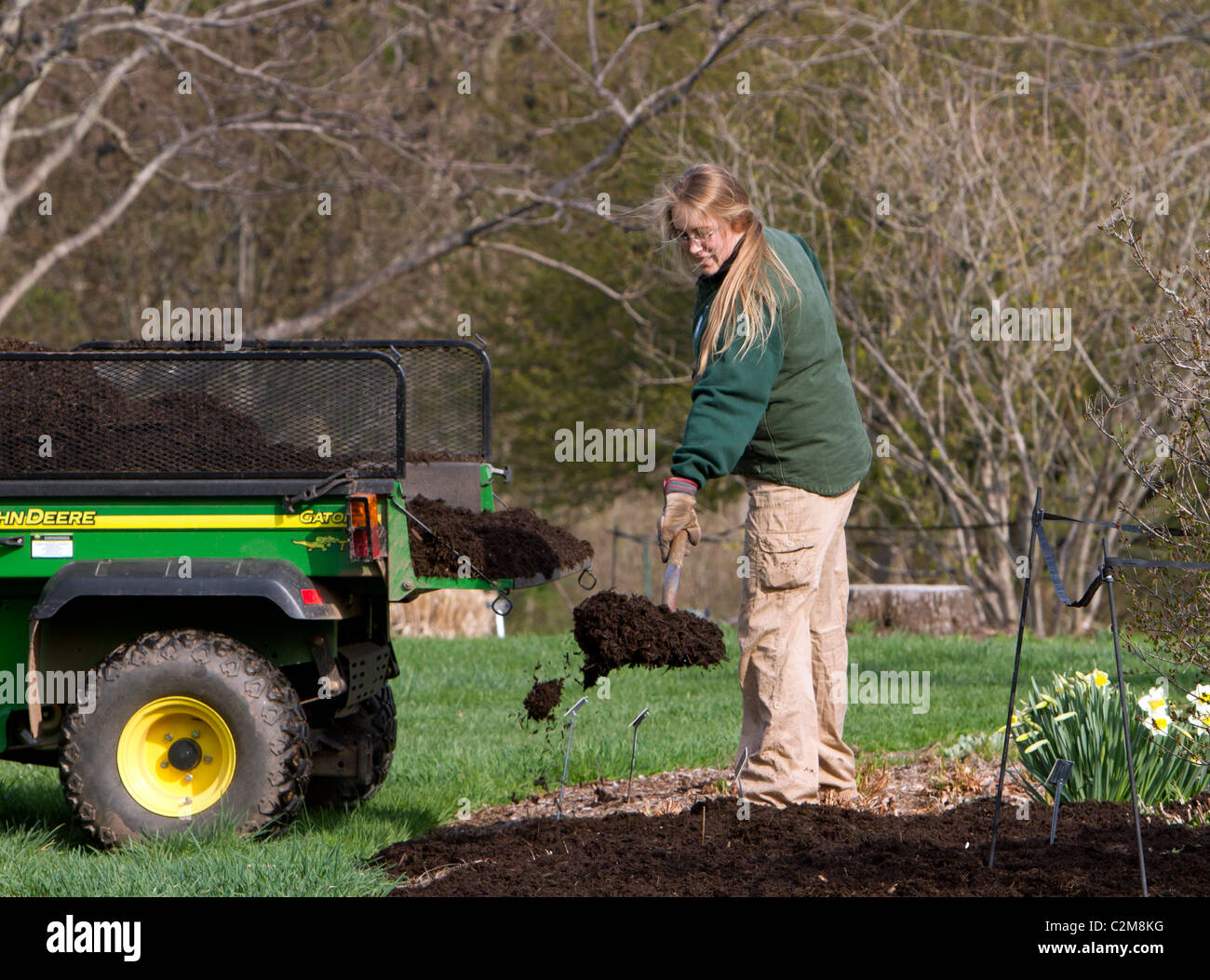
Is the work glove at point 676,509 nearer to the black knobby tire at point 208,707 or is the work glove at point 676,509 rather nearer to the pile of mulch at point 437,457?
the black knobby tire at point 208,707

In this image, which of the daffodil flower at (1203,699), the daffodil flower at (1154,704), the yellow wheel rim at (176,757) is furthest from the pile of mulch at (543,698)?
the daffodil flower at (1203,699)

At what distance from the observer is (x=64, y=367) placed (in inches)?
196

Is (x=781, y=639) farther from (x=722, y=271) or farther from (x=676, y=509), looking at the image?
(x=722, y=271)

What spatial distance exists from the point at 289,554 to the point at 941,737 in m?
Result: 3.22

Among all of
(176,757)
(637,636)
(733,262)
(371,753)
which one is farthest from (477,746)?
(733,262)

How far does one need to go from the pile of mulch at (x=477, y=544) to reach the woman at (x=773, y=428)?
2.50 ft

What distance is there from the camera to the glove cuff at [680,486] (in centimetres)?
410

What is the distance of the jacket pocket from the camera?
449 centimetres

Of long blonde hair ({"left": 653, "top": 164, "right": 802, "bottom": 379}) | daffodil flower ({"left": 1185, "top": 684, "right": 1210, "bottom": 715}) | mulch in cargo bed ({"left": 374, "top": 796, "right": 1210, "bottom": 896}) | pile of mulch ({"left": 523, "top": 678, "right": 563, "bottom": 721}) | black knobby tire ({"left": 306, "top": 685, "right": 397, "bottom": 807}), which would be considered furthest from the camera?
black knobby tire ({"left": 306, "top": 685, "right": 397, "bottom": 807})

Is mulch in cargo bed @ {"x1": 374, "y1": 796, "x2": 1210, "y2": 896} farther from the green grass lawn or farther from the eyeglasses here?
the eyeglasses

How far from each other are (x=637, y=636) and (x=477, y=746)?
2.47 meters

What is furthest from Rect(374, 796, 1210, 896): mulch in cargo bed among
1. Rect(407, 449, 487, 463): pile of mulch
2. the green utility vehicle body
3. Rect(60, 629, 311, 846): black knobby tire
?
Rect(407, 449, 487, 463): pile of mulch

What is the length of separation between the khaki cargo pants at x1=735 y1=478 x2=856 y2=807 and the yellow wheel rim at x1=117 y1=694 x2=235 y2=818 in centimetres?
183
